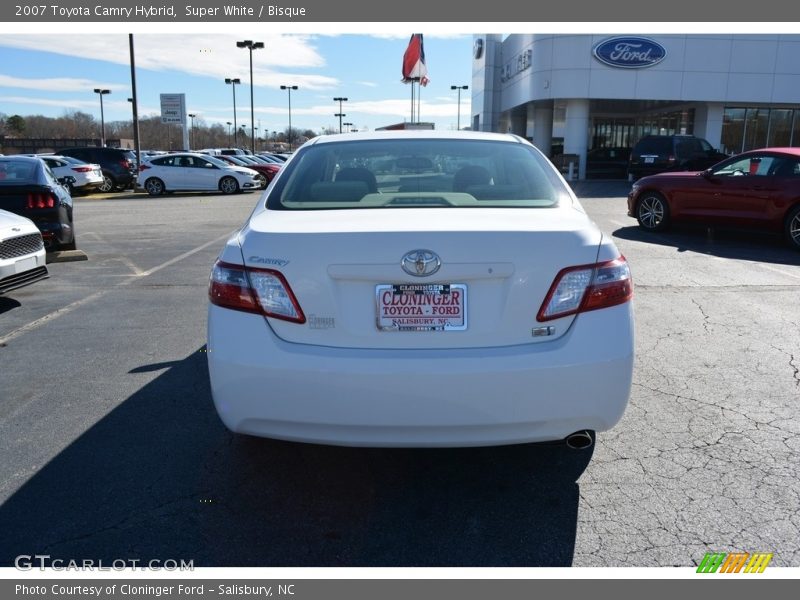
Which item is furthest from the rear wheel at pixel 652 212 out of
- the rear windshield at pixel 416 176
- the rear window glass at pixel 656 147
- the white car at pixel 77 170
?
the white car at pixel 77 170

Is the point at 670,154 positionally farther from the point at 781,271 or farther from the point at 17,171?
the point at 17,171

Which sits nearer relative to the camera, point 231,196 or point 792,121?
point 231,196

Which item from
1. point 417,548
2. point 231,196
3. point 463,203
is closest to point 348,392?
point 417,548

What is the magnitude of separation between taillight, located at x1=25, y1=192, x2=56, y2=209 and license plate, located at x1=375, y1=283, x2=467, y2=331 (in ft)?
25.0

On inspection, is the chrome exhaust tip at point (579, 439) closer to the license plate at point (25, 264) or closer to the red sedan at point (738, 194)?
the license plate at point (25, 264)

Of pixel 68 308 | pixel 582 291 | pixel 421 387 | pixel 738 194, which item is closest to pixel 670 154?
pixel 738 194

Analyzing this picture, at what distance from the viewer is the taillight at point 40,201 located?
8781 mm

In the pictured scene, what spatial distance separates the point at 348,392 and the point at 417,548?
2.29 feet

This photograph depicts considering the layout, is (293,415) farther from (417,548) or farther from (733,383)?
(733,383)

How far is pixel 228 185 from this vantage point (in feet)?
86.0

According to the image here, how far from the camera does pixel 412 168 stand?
4.18 meters

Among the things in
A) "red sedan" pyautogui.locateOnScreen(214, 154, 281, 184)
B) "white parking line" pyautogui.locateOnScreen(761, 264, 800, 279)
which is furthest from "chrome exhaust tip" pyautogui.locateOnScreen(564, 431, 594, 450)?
"red sedan" pyautogui.locateOnScreen(214, 154, 281, 184)

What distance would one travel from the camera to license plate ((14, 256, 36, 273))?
22.0 ft

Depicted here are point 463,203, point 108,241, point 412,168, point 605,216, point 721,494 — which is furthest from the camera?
point 605,216
